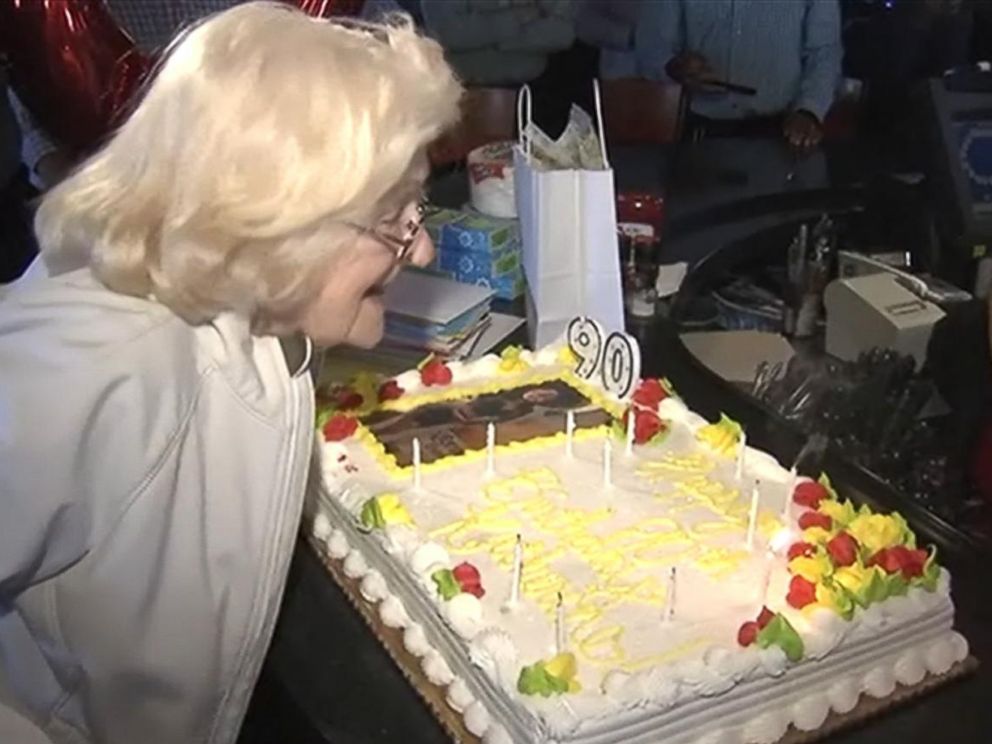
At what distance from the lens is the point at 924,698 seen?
4.05 feet

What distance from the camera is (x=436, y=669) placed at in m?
1.24

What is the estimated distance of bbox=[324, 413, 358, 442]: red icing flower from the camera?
1.58 meters

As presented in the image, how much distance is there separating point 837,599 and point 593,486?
332mm

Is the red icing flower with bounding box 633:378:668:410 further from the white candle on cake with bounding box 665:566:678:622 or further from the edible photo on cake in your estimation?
the white candle on cake with bounding box 665:566:678:622

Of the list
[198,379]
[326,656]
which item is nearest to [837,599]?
[326,656]

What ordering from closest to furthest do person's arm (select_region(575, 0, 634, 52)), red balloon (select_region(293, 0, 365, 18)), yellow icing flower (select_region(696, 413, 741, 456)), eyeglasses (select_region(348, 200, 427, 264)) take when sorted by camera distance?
eyeglasses (select_region(348, 200, 427, 264)) < yellow icing flower (select_region(696, 413, 741, 456)) < red balloon (select_region(293, 0, 365, 18)) < person's arm (select_region(575, 0, 634, 52))

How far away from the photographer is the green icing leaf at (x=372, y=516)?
1375 millimetres

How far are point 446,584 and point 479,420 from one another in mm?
397

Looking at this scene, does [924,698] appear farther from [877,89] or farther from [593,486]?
[877,89]

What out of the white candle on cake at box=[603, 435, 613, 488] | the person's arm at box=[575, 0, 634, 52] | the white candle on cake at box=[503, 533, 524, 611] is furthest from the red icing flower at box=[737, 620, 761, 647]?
the person's arm at box=[575, 0, 634, 52]

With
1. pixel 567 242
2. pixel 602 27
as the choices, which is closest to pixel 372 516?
pixel 567 242

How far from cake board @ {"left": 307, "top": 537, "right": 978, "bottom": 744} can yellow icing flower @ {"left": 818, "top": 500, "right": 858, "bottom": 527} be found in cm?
18

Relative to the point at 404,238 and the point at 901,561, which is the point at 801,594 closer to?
the point at 901,561

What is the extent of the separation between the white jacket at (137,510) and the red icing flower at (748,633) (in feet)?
1.42
